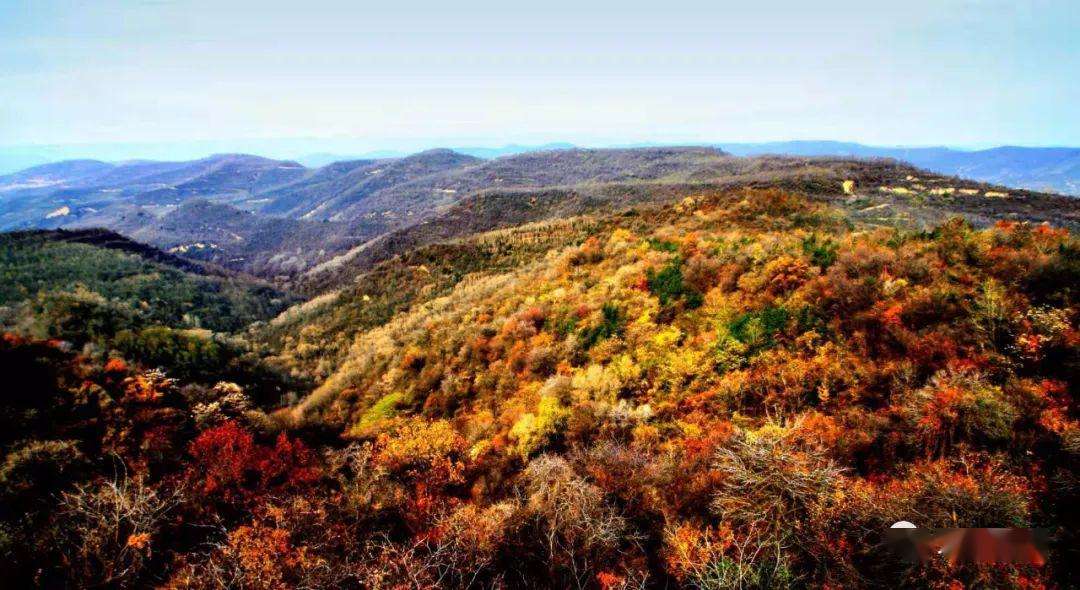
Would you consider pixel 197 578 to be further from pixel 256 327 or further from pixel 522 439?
pixel 256 327

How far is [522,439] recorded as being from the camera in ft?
54.6

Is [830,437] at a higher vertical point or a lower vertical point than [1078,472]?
lower

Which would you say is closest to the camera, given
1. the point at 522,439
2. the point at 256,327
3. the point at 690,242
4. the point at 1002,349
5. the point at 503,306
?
the point at 1002,349

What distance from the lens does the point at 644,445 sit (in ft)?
46.8

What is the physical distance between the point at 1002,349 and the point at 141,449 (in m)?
26.6

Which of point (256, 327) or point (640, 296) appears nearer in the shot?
point (640, 296)

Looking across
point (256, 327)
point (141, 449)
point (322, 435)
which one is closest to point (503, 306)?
point (322, 435)

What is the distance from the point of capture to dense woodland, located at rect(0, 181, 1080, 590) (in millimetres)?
9039

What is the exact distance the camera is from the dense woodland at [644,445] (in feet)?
29.7

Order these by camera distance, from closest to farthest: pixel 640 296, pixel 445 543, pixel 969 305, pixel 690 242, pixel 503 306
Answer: pixel 445 543 → pixel 969 305 → pixel 640 296 → pixel 690 242 → pixel 503 306

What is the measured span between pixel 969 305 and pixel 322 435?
85.1 feet

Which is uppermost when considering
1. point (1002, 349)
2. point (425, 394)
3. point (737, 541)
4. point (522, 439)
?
point (1002, 349)

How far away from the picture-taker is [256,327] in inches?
3396

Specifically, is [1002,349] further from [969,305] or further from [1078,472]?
[1078,472]
